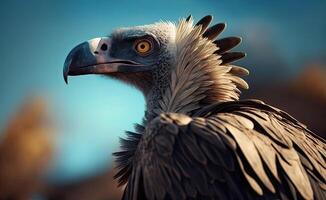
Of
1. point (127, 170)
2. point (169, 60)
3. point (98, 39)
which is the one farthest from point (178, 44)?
point (127, 170)

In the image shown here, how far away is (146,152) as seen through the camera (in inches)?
97.9

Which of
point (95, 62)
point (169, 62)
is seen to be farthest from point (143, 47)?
point (95, 62)

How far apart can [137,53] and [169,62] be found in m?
0.17

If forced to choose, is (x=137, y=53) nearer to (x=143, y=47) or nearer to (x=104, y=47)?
(x=143, y=47)

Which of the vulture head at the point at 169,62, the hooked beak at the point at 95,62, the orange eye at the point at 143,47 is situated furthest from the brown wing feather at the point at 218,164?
the orange eye at the point at 143,47

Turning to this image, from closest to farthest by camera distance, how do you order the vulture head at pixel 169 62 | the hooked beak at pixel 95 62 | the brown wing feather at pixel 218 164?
the brown wing feather at pixel 218 164
the vulture head at pixel 169 62
the hooked beak at pixel 95 62

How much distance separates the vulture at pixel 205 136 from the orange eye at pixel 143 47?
6 cm

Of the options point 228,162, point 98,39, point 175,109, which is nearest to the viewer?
point 228,162

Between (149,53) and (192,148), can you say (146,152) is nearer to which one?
(192,148)

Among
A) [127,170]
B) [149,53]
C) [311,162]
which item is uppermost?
[149,53]

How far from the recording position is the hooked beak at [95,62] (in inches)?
125

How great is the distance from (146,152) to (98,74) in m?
0.95

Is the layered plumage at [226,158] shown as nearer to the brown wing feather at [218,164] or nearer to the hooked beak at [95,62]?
the brown wing feather at [218,164]

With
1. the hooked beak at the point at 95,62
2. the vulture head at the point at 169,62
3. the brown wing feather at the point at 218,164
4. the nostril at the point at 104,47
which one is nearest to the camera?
the brown wing feather at the point at 218,164
